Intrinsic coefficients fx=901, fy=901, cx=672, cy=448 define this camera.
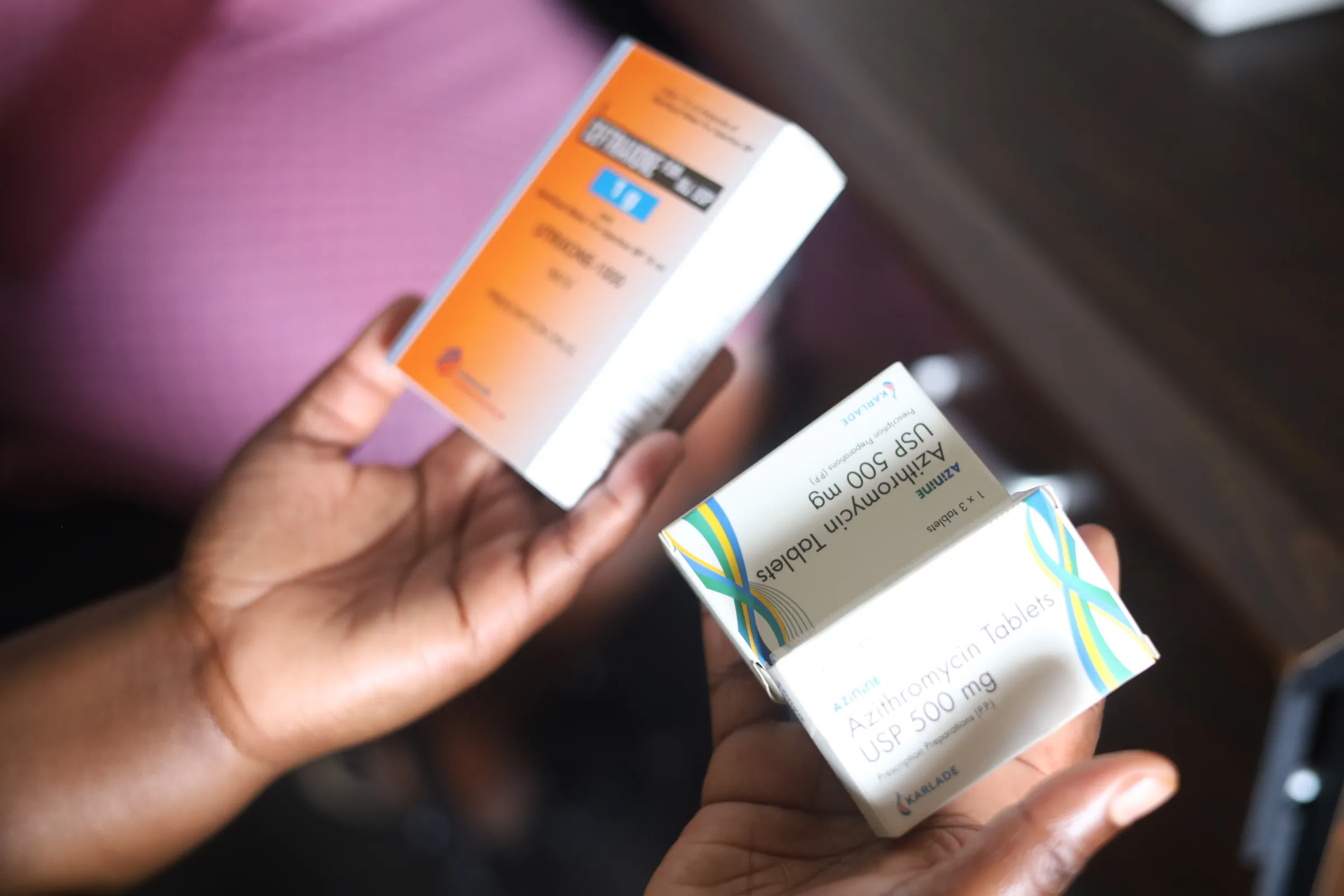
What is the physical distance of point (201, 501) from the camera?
25.6 inches

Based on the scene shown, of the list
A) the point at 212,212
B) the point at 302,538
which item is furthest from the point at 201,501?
the point at 212,212

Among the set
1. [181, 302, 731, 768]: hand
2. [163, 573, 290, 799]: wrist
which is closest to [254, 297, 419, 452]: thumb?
[181, 302, 731, 768]: hand

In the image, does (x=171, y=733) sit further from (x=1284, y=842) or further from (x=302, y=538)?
(x=1284, y=842)

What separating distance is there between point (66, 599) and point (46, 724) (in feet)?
0.33

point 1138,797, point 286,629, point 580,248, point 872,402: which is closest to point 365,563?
point 286,629

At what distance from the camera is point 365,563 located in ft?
1.94

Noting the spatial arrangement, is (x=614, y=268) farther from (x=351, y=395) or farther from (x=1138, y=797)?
(x=1138, y=797)

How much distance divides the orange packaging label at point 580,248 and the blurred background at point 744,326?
0.21ft

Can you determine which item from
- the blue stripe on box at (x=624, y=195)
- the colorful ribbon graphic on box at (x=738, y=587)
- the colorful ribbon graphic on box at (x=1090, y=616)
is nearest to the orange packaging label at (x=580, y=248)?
the blue stripe on box at (x=624, y=195)

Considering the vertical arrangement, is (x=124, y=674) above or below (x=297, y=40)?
below

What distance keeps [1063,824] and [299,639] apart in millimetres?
434

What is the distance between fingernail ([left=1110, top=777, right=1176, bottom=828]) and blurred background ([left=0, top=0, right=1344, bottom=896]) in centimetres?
6

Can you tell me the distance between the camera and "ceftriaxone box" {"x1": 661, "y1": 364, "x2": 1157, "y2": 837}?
0.36 m

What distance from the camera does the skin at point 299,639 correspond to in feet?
1.72
